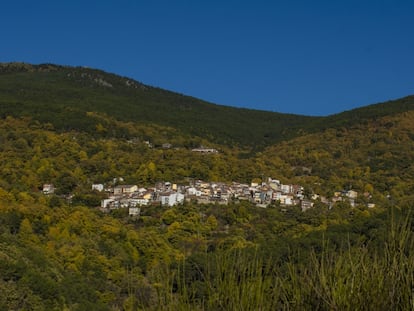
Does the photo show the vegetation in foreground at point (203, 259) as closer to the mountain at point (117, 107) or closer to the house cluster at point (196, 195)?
the house cluster at point (196, 195)

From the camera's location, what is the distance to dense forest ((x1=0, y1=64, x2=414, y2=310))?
2.76m

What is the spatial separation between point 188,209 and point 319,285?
122ft

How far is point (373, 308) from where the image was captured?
259 cm

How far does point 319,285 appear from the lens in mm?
2750

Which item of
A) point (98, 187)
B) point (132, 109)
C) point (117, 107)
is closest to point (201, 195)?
point (98, 187)

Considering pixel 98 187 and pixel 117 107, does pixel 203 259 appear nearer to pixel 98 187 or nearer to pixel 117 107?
pixel 98 187

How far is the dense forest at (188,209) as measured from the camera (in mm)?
2764

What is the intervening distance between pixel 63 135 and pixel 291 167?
22.4 m

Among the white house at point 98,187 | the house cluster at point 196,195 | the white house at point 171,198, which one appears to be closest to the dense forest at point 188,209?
the white house at point 98,187

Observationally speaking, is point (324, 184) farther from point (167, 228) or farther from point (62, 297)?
point (62, 297)

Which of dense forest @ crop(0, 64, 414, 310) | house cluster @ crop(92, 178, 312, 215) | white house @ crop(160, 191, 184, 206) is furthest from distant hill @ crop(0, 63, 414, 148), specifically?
white house @ crop(160, 191, 184, 206)

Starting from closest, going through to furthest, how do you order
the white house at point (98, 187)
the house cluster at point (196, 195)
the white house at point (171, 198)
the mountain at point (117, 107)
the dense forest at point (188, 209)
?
the dense forest at point (188, 209)
the white house at point (171, 198)
the house cluster at point (196, 195)
the white house at point (98, 187)
the mountain at point (117, 107)

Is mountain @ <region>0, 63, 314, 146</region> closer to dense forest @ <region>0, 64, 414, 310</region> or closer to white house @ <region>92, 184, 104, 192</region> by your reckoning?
dense forest @ <region>0, 64, 414, 310</region>

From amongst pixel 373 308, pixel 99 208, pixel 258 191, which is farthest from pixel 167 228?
pixel 373 308
